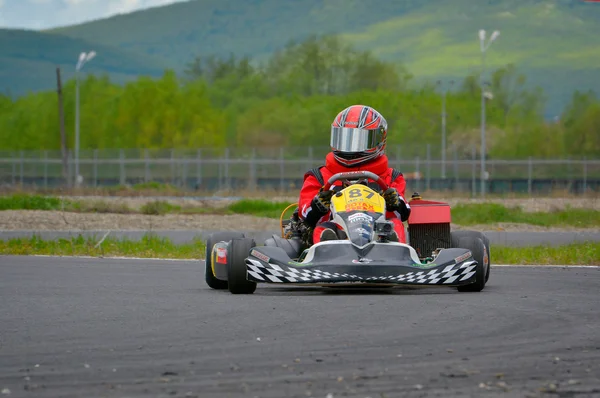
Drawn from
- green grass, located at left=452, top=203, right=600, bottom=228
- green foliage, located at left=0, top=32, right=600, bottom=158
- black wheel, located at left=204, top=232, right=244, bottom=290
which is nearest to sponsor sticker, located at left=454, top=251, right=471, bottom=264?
black wheel, located at left=204, top=232, right=244, bottom=290

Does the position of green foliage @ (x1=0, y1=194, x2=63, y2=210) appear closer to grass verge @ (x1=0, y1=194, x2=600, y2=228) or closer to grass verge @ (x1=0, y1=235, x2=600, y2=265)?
grass verge @ (x1=0, y1=194, x2=600, y2=228)

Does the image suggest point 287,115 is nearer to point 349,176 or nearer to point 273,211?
point 273,211

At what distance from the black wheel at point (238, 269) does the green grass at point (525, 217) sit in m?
18.3

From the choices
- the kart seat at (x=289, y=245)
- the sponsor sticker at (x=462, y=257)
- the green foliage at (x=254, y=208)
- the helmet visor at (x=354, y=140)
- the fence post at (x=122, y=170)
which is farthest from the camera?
the fence post at (x=122, y=170)

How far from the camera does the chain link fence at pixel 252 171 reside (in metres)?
57.5

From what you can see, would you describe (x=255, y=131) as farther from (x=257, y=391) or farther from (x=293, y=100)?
(x=257, y=391)

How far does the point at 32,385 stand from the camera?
593cm

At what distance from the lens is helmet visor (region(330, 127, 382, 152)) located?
12.5m

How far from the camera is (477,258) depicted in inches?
460

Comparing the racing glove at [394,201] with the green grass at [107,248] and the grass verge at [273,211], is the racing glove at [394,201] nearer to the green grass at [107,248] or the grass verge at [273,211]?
the green grass at [107,248]

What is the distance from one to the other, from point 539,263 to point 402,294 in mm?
6348

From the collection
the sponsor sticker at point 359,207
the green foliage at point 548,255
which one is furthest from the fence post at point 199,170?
the sponsor sticker at point 359,207

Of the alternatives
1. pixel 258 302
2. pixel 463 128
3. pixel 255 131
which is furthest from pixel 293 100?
pixel 258 302

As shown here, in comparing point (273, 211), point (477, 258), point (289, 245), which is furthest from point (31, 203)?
point (477, 258)
